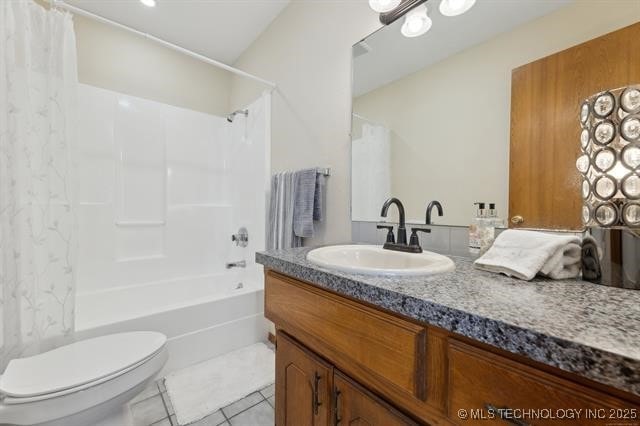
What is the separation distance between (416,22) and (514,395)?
134 centimetres

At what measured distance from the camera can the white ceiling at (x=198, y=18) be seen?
1.85 m

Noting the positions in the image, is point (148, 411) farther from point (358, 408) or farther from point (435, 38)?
point (435, 38)

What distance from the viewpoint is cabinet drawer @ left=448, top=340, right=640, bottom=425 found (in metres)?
0.32

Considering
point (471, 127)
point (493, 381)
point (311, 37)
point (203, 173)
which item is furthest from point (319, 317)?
point (203, 173)

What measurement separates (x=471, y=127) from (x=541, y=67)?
9.6 inches

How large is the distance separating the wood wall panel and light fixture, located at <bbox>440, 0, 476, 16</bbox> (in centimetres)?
34

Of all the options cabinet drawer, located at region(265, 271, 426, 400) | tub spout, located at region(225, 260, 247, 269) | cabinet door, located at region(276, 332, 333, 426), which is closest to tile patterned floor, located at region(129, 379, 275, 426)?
cabinet door, located at region(276, 332, 333, 426)

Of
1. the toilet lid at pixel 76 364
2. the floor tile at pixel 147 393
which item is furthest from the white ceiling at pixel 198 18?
the floor tile at pixel 147 393

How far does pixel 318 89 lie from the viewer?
5.21 ft

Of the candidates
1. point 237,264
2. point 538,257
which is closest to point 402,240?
point 538,257

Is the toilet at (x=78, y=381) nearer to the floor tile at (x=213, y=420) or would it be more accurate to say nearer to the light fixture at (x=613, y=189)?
the floor tile at (x=213, y=420)

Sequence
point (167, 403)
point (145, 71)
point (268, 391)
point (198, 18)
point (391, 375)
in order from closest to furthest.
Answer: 1. point (391, 375)
2. point (167, 403)
3. point (268, 391)
4. point (198, 18)
5. point (145, 71)

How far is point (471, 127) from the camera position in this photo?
0.96 meters

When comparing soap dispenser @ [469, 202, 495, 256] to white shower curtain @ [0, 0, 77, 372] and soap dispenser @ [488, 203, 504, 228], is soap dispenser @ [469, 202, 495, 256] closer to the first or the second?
soap dispenser @ [488, 203, 504, 228]
